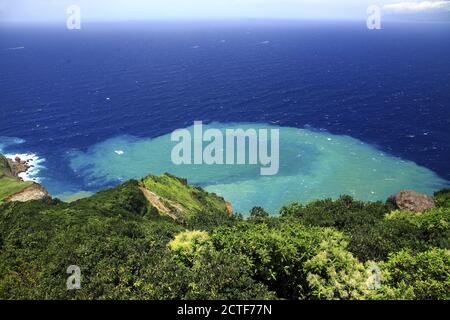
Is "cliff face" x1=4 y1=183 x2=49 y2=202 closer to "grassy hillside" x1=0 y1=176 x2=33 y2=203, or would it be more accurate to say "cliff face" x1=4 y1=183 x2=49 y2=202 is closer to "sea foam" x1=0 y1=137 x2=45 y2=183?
"grassy hillside" x1=0 y1=176 x2=33 y2=203

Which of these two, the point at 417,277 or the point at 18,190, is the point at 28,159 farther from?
the point at 417,277

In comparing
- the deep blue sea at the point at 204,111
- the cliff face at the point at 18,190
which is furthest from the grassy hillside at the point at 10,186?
the deep blue sea at the point at 204,111

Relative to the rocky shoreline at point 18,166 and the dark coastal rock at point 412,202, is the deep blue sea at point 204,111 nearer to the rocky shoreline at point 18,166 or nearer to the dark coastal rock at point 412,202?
the rocky shoreline at point 18,166

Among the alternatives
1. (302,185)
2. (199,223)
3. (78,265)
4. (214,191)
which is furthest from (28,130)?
(78,265)

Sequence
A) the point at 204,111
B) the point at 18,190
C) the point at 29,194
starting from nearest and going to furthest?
the point at 29,194, the point at 18,190, the point at 204,111

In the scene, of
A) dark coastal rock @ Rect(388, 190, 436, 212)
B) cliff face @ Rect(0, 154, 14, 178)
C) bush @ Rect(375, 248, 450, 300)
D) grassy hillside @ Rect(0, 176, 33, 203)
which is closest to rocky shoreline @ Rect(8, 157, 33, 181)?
cliff face @ Rect(0, 154, 14, 178)

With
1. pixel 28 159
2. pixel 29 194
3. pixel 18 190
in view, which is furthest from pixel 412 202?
pixel 28 159
